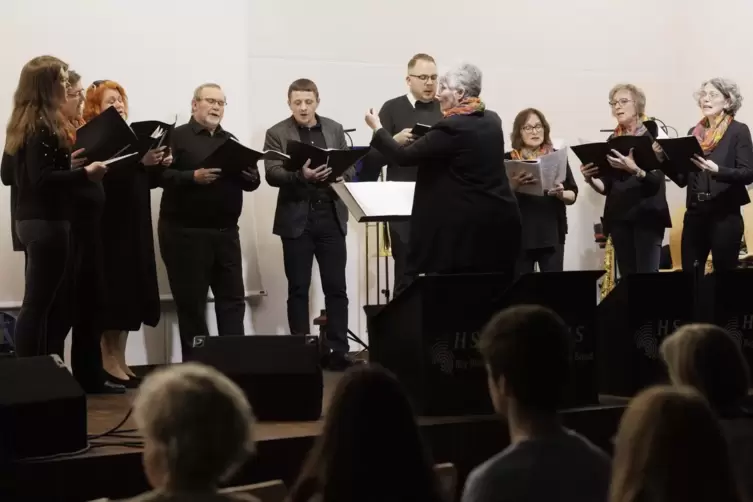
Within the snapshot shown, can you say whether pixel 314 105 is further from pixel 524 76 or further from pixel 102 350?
pixel 524 76

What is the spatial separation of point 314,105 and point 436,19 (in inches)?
69.8

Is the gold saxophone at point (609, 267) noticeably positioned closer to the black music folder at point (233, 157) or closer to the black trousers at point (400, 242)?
the black trousers at point (400, 242)

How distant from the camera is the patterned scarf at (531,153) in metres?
5.93

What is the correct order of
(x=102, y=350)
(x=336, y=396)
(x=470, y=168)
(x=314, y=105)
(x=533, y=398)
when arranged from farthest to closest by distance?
(x=314, y=105)
(x=102, y=350)
(x=470, y=168)
(x=533, y=398)
(x=336, y=396)

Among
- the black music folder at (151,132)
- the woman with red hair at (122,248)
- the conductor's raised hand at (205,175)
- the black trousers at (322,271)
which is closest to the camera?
the black music folder at (151,132)

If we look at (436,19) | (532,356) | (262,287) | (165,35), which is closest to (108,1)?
(165,35)

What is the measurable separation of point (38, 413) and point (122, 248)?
1.80m

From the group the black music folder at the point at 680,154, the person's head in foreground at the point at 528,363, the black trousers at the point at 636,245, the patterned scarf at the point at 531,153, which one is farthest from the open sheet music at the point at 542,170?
the person's head in foreground at the point at 528,363

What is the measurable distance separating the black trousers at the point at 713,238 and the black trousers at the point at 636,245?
0.53 ft

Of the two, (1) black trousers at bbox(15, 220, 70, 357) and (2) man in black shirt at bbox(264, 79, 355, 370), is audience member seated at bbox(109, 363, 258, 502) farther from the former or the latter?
(2) man in black shirt at bbox(264, 79, 355, 370)

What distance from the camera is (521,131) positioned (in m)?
5.94

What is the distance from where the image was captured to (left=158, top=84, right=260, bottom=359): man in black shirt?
5316 mm

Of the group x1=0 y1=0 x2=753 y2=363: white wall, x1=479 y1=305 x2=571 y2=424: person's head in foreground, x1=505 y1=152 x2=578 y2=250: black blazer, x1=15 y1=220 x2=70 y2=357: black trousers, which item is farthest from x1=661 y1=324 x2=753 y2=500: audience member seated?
x1=0 y1=0 x2=753 y2=363: white wall

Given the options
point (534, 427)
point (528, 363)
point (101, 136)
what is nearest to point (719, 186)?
point (101, 136)
